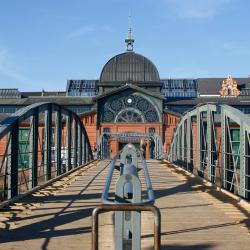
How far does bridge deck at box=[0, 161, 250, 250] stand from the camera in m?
5.97

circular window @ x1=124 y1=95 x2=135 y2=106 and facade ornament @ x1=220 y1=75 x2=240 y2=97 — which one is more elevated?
facade ornament @ x1=220 y1=75 x2=240 y2=97

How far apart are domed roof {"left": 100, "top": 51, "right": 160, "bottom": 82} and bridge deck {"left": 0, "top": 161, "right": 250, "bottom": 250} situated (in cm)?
4761

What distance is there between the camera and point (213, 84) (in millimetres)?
83500

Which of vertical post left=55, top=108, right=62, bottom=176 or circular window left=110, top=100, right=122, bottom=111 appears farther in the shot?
circular window left=110, top=100, right=122, bottom=111

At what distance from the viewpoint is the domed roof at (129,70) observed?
58.8m

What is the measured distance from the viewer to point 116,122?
50562 millimetres

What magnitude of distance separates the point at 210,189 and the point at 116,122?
126 feet

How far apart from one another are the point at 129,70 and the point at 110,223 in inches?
2091

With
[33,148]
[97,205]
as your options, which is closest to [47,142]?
[33,148]

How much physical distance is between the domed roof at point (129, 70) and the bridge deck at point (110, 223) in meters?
47.6

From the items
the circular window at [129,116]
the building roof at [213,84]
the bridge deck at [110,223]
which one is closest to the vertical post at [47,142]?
the bridge deck at [110,223]

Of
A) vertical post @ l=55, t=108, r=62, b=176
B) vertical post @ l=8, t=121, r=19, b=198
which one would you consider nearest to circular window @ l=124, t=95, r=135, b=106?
vertical post @ l=55, t=108, r=62, b=176

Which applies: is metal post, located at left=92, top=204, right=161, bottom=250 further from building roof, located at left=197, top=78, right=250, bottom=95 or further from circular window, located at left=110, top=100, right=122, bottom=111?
building roof, located at left=197, top=78, right=250, bottom=95

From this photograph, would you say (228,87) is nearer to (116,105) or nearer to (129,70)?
(129,70)
